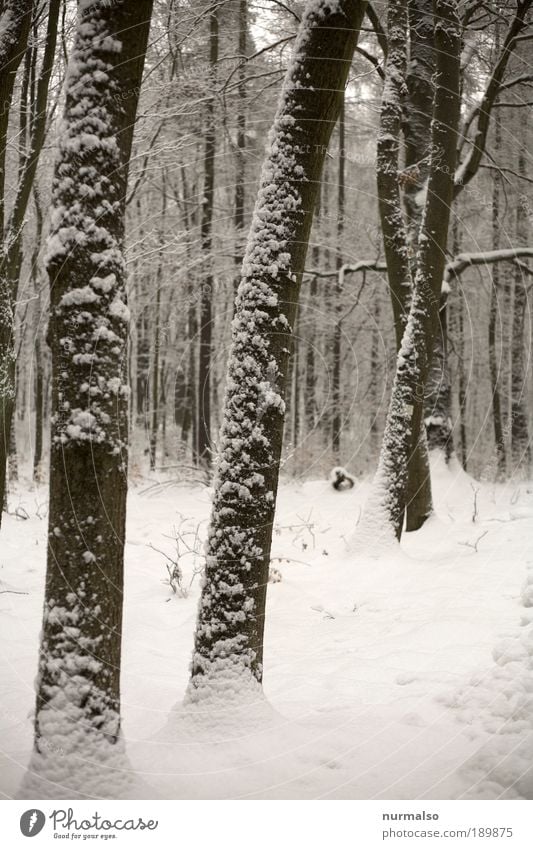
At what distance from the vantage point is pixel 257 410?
10.6ft

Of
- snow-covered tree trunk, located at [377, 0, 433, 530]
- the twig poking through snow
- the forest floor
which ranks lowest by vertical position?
the forest floor

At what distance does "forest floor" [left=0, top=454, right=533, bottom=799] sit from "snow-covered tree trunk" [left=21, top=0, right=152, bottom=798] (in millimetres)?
421

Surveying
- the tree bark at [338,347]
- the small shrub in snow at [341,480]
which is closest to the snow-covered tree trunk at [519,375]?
the tree bark at [338,347]

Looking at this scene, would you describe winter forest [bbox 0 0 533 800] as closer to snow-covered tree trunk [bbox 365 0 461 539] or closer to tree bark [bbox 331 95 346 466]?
snow-covered tree trunk [bbox 365 0 461 539]

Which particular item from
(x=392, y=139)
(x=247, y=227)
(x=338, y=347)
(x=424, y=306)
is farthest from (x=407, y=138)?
(x=338, y=347)

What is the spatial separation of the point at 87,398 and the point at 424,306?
17.3 ft

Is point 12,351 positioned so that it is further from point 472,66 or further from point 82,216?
point 472,66

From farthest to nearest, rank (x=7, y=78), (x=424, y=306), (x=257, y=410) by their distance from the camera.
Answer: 1. (x=424, y=306)
2. (x=7, y=78)
3. (x=257, y=410)

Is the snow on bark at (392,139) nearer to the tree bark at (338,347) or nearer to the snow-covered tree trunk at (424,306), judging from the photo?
the snow-covered tree trunk at (424,306)

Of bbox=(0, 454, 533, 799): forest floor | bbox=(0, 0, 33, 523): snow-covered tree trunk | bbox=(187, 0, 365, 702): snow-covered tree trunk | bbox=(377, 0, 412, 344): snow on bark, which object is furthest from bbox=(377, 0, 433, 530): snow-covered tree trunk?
bbox=(187, 0, 365, 702): snow-covered tree trunk

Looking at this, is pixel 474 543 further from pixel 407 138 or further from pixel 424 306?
pixel 407 138

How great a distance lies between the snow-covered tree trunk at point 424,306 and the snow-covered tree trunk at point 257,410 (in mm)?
3820

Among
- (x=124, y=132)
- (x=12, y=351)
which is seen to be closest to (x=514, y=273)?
(x=12, y=351)

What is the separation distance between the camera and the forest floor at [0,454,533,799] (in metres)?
2.88
